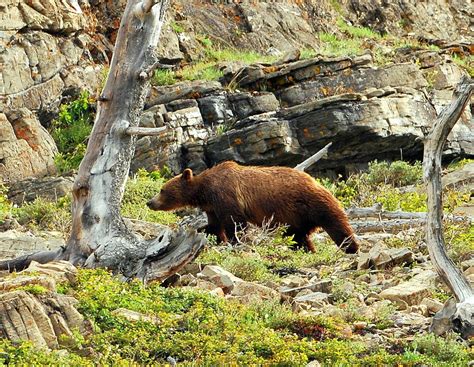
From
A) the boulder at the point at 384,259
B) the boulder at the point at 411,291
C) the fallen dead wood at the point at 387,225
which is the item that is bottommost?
the fallen dead wood at the point at 387,225

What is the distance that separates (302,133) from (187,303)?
12664 mm

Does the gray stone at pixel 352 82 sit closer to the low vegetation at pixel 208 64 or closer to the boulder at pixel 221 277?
the low vegetation at pixel 208 64

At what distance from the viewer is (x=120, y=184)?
987cm

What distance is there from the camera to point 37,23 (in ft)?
68.8

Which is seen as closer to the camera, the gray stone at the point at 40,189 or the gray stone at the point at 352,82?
the gray stone at the point at 40,189

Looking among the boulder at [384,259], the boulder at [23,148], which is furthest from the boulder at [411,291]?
the boulder at [23,148]

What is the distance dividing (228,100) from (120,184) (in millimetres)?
11649

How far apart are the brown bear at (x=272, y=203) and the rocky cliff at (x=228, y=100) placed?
565cm

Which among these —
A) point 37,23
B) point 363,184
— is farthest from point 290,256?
point 37,23

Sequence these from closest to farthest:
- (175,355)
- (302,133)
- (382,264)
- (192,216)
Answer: (175,355)
(382,264)
(192,216)
(302,133)

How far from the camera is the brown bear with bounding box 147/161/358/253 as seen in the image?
43.2 ft

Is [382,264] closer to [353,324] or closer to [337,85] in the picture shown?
[353,324]

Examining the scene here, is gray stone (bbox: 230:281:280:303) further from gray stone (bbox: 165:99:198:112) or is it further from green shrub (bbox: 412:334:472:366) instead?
gray stone (bbox: 165:99:198:112)

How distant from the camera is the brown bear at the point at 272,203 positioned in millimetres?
13172
